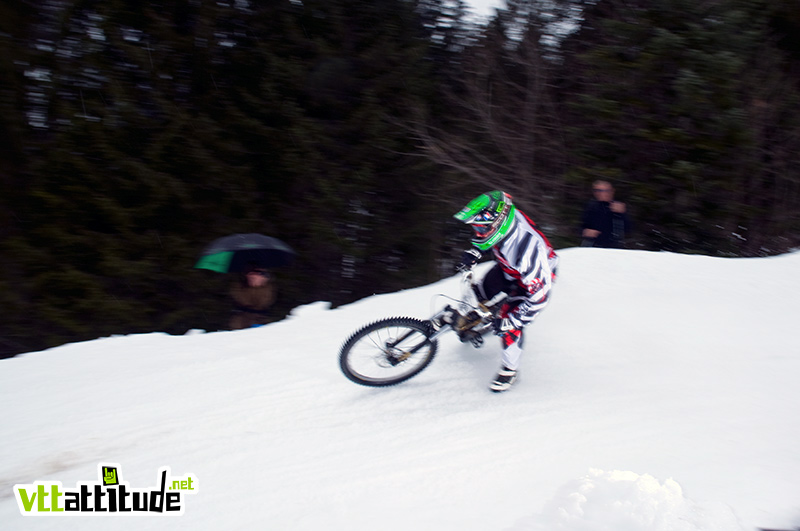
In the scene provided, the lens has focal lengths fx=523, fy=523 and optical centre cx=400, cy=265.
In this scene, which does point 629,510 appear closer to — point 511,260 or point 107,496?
point 511,260

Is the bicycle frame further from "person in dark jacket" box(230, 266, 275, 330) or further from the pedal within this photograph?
"person in dark jacket" box(230, 266, 275, 330)

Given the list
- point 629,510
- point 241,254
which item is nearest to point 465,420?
point 629,510

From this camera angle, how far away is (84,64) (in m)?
9.49

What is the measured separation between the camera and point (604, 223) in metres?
6.56

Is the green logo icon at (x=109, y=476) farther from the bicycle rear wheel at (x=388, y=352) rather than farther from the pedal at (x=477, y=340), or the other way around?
the pedal at (x=477, y=340)

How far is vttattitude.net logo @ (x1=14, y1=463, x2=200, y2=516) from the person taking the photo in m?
2.93

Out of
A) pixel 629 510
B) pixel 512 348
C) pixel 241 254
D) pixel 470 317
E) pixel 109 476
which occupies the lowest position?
pixel 241 254

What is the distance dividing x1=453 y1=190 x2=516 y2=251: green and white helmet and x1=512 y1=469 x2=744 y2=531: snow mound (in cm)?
176

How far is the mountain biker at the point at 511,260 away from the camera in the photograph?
12.6ft

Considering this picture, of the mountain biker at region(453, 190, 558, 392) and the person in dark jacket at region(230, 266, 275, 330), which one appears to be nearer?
the mountain biker at region(453, 190, 558, 392)

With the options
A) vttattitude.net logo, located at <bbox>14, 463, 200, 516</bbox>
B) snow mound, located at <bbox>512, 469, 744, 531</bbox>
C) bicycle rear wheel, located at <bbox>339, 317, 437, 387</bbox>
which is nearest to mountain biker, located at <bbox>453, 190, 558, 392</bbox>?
bicycle rear wheel, located at <bbox>339, 317, 437, 387</bbox>

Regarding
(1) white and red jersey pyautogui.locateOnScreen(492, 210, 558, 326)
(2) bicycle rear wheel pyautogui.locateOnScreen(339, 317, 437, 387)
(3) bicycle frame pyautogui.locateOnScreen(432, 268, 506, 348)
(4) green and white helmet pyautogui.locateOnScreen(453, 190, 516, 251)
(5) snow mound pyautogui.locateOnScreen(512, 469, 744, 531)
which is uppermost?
(4) green and white helmet pyautogui.locateOnScreen(453, 190, 516, 251)

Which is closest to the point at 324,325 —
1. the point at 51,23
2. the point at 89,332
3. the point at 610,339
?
the point at 610,339

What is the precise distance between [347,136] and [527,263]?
27.0 feet
